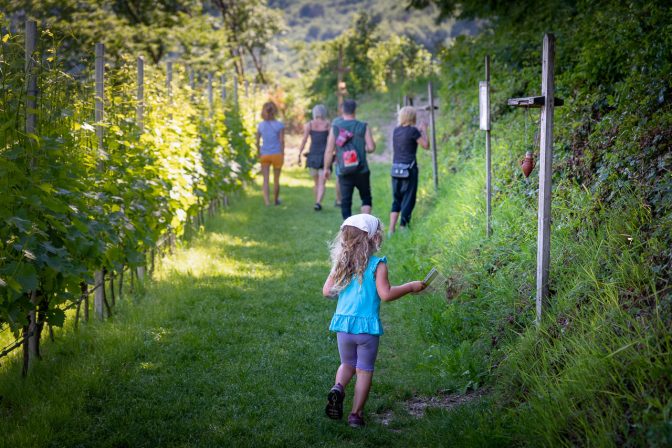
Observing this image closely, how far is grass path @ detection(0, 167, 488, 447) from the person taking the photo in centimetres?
413

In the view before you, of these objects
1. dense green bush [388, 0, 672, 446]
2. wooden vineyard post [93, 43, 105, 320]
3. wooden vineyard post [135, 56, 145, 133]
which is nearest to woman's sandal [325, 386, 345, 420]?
dense green bush [388, 0, 672, 446]

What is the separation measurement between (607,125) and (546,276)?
1.87 m

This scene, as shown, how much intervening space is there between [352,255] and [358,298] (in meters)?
0.27

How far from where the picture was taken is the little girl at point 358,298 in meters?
4.43

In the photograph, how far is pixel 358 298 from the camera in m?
4.50

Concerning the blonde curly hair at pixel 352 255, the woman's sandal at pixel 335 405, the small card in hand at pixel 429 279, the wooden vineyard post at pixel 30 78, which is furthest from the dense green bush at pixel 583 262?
the wooden vineyard post at pixel 30 78

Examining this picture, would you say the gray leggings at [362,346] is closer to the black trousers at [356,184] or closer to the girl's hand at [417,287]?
the girl's hand at [417,287]

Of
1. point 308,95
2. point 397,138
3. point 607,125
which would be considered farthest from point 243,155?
point 308,95

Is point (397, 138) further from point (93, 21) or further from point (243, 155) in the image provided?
point (93, 21)

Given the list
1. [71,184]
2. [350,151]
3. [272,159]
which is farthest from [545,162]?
[272,159]

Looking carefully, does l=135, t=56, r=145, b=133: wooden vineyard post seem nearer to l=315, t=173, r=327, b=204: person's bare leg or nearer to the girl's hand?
the girl's hand

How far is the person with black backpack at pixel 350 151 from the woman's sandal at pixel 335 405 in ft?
18.4

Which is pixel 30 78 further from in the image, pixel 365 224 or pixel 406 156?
pixel 406 156

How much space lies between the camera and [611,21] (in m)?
7.90
